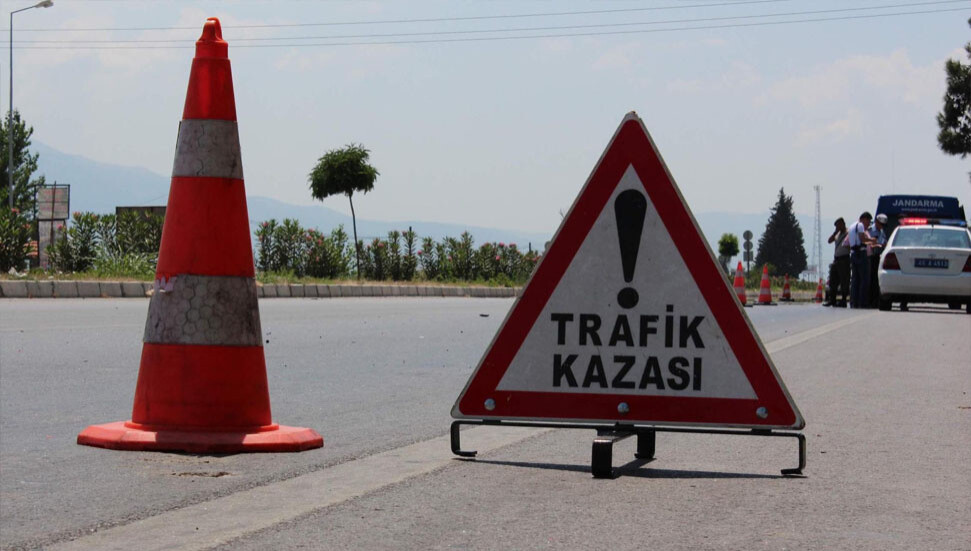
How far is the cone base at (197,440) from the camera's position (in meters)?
5.39

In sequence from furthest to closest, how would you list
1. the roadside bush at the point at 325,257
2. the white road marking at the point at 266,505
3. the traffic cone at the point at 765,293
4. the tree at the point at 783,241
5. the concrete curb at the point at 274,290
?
the tree at the point at 783,241, the roadside bush at the point at 325,257, the traffic cone at the point at 765,293, the concrete curb at the point at 274,290, the white road marking at the point at 266,505

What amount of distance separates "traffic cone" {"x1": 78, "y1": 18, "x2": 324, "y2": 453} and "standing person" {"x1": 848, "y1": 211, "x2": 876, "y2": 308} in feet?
64.8

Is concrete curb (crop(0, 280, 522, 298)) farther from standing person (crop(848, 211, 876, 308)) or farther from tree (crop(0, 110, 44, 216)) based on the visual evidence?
tree (crop(0, 110, 44, 216))

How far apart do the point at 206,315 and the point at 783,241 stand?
159 meters

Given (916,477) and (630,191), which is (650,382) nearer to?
(630,191)

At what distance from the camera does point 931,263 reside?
22438 millimetres

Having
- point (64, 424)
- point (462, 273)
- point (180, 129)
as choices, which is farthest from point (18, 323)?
point (462, 273)

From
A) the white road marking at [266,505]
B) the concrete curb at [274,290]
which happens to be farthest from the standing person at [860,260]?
the white road marking at [266,505]

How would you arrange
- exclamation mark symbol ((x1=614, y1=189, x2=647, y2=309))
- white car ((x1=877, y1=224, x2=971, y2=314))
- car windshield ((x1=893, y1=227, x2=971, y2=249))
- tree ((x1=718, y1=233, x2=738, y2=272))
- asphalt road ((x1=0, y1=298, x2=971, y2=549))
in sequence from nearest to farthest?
asphalt road ((x1=0, y1=298, x2=971, y2=549))
exclamation mark symbol ((x1=614, y1=189, x2=647, y2=309))
white car ((x1=877, y1=224, x2=971, y2=314))
car windshield ((x1=893, y1=227, x2=971, y2=249))
tree ((x1=718, y1=233, x2=738, y2=272))

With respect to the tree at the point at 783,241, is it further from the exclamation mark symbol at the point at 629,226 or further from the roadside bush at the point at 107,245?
the exclamation mark symbol at the point at 629,226

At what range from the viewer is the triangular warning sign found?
503 cm

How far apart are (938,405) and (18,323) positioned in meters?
9.48

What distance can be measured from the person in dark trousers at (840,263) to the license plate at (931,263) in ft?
6.96

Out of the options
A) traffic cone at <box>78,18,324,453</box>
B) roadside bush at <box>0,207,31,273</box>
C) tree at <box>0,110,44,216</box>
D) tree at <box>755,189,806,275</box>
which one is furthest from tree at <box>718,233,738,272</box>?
traffic cone at <box>78,18,324,453</box>
